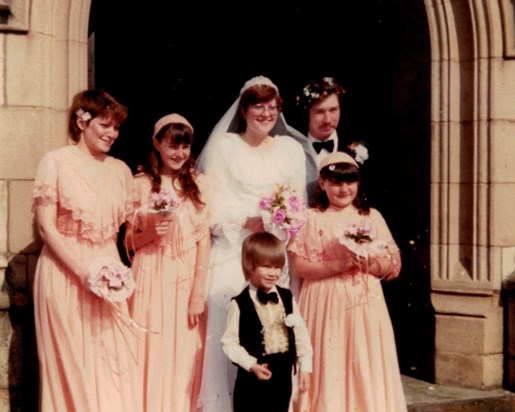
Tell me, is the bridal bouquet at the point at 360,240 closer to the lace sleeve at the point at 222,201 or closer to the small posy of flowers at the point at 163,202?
the lace sleeve at the point at 222,201

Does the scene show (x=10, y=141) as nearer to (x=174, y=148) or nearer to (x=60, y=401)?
(x=174, y=148)

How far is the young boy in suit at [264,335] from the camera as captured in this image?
5.70 m

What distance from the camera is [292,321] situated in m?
5.74

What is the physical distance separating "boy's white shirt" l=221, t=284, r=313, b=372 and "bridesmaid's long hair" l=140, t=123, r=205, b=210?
78 centimetres

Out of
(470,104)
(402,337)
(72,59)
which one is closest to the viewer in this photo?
(72,59)

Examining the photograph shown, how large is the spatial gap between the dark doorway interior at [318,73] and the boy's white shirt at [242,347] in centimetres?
223

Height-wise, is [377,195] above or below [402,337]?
above

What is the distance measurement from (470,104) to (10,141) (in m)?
3.28

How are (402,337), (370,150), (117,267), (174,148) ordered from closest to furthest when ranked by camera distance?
(117,267), (174,148), (402,337), (370,150)

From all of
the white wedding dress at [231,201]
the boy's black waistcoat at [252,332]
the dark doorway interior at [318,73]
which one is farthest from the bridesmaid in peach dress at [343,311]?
the dark doorway interior at [318,73]

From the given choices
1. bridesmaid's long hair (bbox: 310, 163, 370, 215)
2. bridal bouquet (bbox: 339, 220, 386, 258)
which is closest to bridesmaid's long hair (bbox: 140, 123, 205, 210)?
bridesmaid's long hair (bbox: 310, 163, 370, 215)

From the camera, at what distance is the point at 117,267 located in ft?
19.1

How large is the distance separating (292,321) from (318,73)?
4.73m

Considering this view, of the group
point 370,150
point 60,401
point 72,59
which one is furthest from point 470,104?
point 60,401
